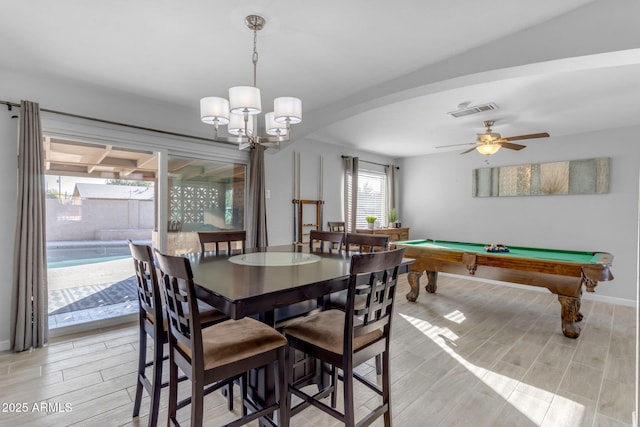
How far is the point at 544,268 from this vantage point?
3.07 m

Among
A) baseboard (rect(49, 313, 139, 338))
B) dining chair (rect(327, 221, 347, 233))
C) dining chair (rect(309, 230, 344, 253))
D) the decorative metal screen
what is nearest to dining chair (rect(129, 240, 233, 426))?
dining chair (rect(309, 230, 344, 253))

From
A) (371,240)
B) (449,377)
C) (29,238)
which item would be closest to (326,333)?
(371,240)

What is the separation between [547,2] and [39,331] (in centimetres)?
468

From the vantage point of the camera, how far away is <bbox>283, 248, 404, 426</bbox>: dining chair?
1.40 m

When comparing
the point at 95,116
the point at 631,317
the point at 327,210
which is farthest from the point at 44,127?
the point at 631,317

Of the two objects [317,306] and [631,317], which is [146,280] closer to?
[317,306]

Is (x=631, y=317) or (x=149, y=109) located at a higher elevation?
(x=149, y=109)

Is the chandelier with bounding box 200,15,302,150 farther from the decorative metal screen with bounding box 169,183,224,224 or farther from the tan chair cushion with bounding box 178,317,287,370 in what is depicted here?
the decorative metal screen with bounding box 169,183,224,224

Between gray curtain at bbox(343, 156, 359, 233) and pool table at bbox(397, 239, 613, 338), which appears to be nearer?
pool table at bbox(397, 239, 613, 338)

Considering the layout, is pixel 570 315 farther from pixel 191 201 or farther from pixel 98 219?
pixel 98 219

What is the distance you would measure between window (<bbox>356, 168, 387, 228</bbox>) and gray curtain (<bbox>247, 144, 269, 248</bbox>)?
2573 mm

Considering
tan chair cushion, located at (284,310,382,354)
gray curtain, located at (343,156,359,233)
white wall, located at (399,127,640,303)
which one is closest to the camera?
tan chair cushion, located at (284,310,382,354)

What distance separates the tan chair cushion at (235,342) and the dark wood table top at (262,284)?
0.16 metres

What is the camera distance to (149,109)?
137 inches
